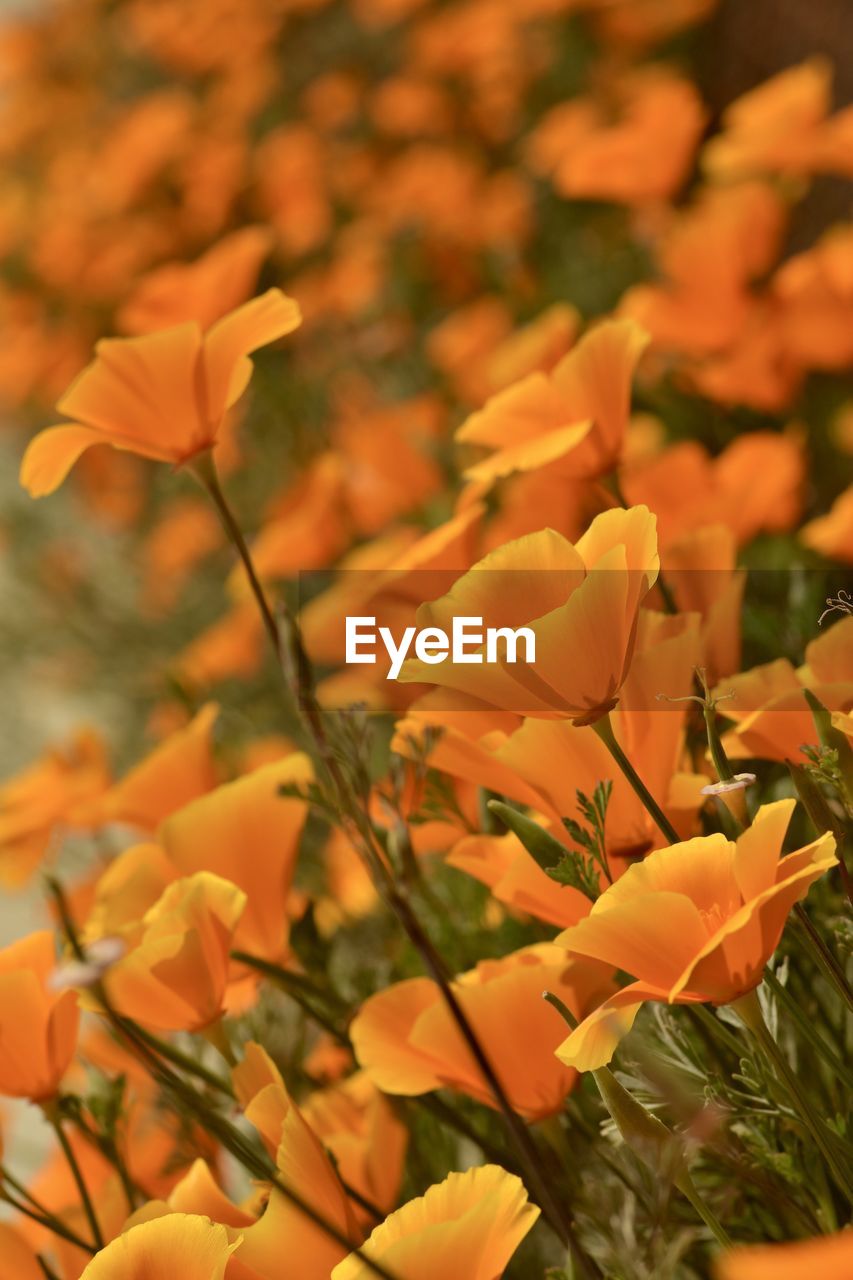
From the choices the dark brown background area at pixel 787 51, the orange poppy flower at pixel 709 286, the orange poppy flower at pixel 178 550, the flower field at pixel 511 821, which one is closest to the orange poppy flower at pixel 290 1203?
the flower field at pixel 511 821

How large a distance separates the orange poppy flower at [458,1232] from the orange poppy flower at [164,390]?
0.37 metres

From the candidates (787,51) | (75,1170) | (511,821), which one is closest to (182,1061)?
(75,1170)

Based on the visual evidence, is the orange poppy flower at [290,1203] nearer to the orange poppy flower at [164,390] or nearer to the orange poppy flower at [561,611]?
the orange poppy flower at [561,611]

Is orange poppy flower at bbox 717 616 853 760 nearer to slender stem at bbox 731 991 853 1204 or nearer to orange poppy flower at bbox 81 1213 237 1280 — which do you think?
slender stem at bbox 731 991 853 1204

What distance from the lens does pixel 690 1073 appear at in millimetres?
554

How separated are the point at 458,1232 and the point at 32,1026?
0.76 ft

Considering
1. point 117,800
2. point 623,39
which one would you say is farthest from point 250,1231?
point 623,39

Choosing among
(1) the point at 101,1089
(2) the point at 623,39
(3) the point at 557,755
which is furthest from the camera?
(2) the point at 623,39

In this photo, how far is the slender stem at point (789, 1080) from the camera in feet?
1.50

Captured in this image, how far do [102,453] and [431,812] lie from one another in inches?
94.0

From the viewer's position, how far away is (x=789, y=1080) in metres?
0.46

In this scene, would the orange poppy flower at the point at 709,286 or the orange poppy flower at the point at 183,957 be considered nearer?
the orange poppy flower at the point at 183,957

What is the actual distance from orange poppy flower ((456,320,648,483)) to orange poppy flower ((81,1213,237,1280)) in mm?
362

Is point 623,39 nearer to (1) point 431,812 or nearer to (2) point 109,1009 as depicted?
(1) point 431,812
